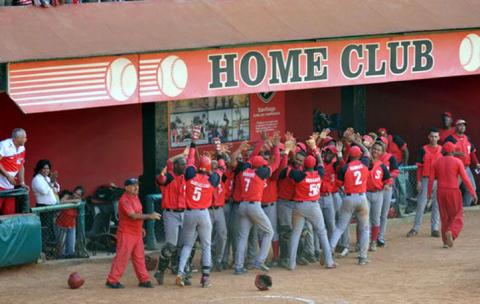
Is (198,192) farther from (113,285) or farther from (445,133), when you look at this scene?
(445,133)

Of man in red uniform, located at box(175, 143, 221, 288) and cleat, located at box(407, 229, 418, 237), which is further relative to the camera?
cleat, located at box(407, 229, 418, 237)

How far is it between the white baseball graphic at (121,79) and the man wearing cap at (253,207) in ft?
6.00

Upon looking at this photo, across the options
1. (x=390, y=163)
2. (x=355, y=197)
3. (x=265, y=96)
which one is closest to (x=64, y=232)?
(x=355, y=197)

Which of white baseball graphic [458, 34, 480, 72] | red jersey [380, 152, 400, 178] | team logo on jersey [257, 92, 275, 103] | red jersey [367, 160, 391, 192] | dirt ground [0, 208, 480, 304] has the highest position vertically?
white baseball graphic [458, 34, 480, 72]

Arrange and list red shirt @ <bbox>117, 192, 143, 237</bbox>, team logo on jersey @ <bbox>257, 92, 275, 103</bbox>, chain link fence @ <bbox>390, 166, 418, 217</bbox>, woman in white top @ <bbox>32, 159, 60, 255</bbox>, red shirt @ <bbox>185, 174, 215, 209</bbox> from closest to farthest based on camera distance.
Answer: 1. red shirt @ <bbox>117, 192, 143, 237</bbox>
2. red shirt @ <bbox>185, 174, 215, 209</bbox>
3. woman in white top @ <bbox>32, 159, 60, 255</bbox>
4. chain link fence @ <bbox>390, 166, 418, 217</bbox>
5. team logo on jersey @ <bbox>257, 92, 275, 103</bbox>

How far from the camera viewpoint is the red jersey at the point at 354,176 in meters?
17.6

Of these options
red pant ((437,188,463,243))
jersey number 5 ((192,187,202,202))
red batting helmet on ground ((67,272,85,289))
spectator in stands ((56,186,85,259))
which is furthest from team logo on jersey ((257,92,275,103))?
red batting helmet on ground ((67,272,85,289))

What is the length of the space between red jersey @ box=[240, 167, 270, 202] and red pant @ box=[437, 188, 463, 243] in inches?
116

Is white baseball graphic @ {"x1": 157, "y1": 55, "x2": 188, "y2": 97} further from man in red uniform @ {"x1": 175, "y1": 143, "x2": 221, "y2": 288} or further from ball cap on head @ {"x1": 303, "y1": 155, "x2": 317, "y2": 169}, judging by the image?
ball cap on head @ {"x1": 303, "y1": 155, "x2": 317, "y2": 169}

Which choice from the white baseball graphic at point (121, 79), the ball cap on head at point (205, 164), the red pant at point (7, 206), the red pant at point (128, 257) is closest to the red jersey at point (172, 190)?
the ball cap on head at point (205, 164)

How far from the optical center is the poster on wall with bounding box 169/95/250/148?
20.4 meters

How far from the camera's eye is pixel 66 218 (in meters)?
17.8

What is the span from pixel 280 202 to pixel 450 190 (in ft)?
8.28

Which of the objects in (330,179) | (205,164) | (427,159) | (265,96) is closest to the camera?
(205,164)
